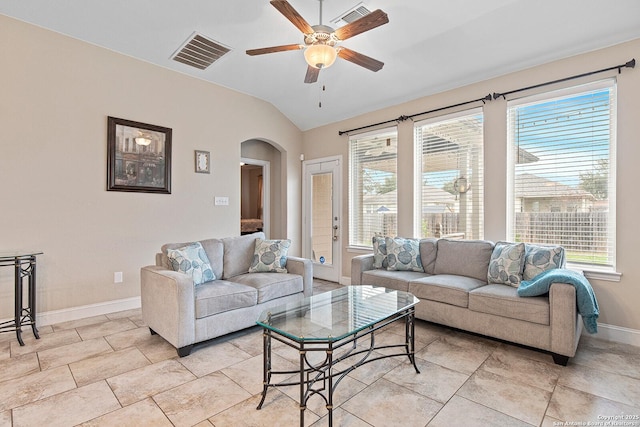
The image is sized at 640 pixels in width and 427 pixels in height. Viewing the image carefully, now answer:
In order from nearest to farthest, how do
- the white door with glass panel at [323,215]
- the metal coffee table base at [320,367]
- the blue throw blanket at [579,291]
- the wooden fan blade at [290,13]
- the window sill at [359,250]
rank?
the metal coffee table base at [320,367] → the wooden fan blade at [290,13] → the blue throw blanket at [579,291] → the window sill at [359,250] → the white door with glass panel at [323,215]

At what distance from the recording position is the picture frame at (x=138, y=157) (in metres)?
3.77

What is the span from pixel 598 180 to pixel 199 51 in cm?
449

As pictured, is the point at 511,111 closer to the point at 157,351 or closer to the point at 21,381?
the point at 157,351

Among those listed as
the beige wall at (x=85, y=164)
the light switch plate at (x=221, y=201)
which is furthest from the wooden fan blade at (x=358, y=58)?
the light switch plate at (x=221, y=201)

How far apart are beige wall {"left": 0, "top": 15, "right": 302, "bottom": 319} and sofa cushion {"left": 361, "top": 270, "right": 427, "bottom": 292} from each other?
93.5 inches

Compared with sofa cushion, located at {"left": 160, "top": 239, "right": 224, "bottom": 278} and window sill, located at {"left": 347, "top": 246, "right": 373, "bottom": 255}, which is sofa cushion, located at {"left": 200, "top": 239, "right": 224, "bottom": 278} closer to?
sofa cushion, located at {"left": 160, "top": 239, "right": 224, "bottom": 278}

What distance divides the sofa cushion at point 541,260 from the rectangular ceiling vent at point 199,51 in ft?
12.9

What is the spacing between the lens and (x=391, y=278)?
3.51 metres

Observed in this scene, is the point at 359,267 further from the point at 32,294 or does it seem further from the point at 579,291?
the point at 32,294

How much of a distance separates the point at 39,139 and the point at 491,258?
479 cm

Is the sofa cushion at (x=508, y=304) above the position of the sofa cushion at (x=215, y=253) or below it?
below

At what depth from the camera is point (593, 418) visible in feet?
5.99

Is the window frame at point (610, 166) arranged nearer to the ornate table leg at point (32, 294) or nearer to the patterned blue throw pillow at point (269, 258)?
the patterned blue throw pillow at point (269, 258)

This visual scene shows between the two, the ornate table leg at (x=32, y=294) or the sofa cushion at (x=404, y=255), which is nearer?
the ornate table leg at (x=32, y=294)
